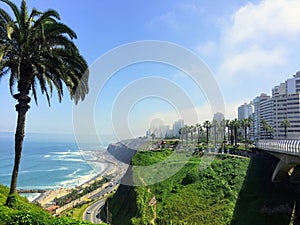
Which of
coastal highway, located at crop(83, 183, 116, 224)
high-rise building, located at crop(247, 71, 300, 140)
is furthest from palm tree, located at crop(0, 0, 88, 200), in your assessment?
high-rise building, located at crop(247, 71, 300, 140)

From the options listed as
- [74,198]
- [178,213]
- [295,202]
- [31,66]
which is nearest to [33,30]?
[31,66]

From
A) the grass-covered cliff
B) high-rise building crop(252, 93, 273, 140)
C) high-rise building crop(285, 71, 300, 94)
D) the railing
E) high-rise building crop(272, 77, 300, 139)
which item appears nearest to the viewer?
the railing

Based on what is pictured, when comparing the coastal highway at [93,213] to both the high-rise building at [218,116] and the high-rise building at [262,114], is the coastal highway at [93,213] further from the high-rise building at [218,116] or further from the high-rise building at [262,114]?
the high-rise building at [262,114]

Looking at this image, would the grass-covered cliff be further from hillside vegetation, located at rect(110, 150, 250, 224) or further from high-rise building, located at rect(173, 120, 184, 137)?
high-rise building, located at rect(173, 120, 184, 137)

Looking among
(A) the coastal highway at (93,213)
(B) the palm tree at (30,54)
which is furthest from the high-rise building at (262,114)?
(B) the palm tree at (30,54)

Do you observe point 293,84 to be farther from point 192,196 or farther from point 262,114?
point 192,196
